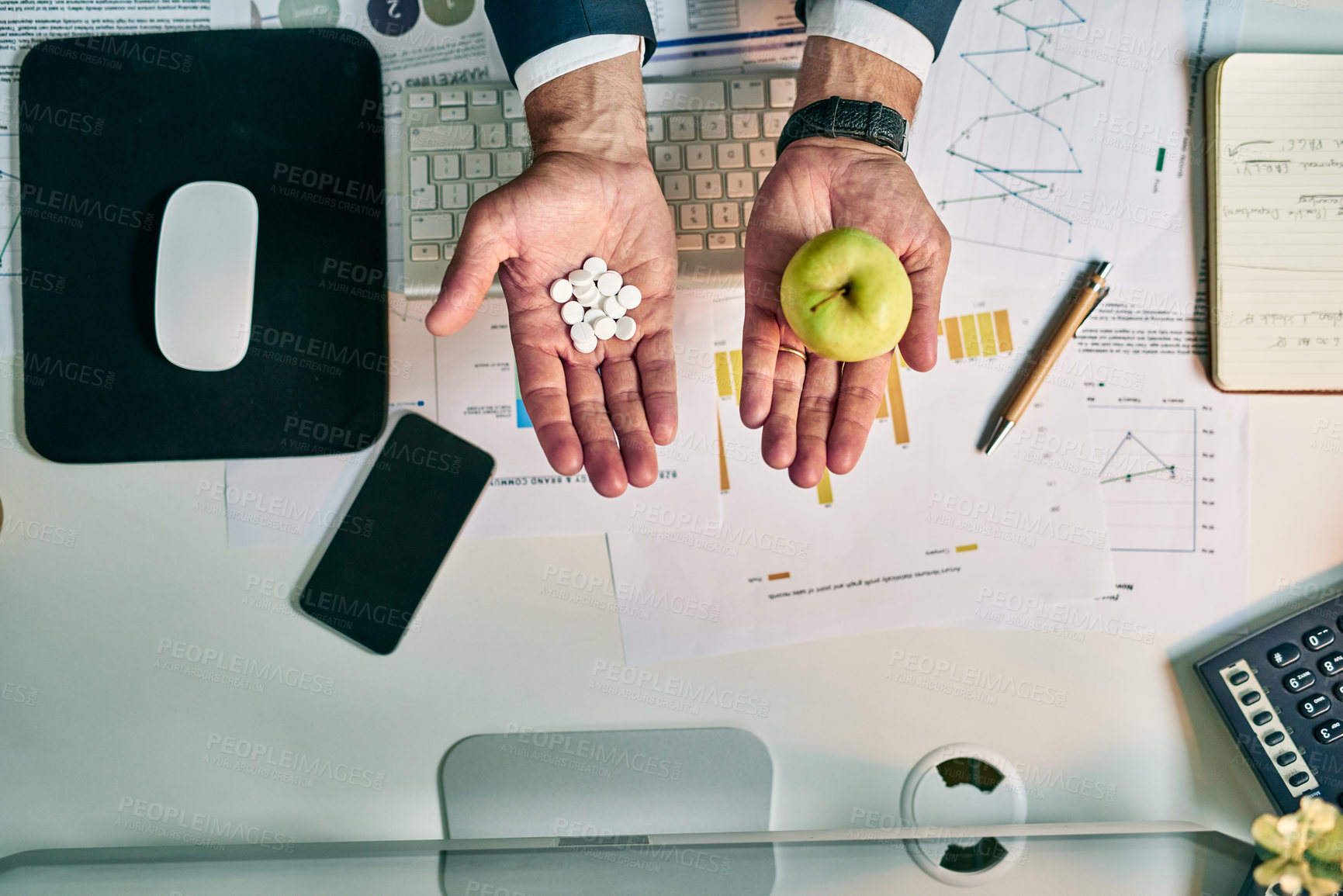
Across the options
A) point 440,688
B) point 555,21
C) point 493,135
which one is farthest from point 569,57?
point 440,688

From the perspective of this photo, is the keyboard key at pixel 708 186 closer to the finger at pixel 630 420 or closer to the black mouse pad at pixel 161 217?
the finger at pixel 630 420

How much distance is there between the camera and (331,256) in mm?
1106

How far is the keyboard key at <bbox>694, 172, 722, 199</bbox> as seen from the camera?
1080 mm

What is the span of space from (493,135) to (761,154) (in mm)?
368

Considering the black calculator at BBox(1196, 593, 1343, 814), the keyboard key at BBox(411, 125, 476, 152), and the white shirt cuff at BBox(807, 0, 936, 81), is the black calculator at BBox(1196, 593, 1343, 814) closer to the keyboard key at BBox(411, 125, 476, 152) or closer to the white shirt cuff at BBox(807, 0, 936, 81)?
the white shirt cuff at BBox(807, 0, 936, 81)

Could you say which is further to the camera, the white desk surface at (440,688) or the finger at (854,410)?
the white desk surface at (440,688)

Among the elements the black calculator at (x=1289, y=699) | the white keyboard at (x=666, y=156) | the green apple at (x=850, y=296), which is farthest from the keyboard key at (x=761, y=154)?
the black calculator at (x=1289, y=699)

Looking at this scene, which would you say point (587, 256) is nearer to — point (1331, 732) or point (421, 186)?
point (421, 186)

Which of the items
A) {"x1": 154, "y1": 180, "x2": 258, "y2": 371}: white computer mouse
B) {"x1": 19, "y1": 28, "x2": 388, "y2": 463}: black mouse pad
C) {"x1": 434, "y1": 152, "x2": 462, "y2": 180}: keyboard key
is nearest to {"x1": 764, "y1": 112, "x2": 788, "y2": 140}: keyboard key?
{"x1": 434, "y1": 152, "x2": 462, "y2": 180}: keyboard key

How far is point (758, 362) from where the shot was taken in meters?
0.98

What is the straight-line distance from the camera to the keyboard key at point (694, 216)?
1.07 metres

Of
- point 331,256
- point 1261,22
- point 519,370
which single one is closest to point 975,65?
point 1261,22

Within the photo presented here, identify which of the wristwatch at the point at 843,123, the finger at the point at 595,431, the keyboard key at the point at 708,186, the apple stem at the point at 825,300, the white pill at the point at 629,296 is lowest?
the finger at the point at 595,431

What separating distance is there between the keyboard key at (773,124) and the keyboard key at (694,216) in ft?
0.45
